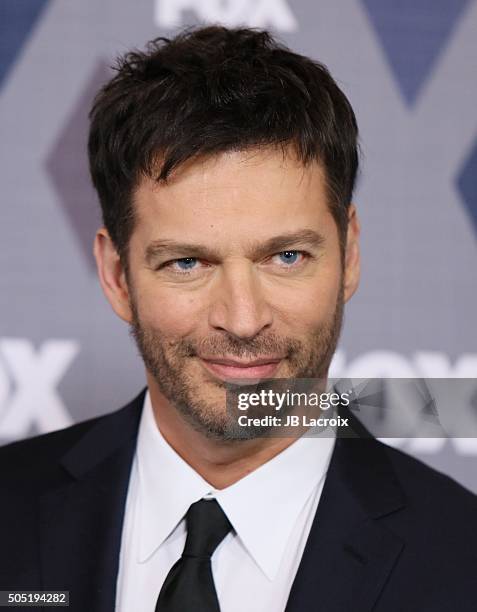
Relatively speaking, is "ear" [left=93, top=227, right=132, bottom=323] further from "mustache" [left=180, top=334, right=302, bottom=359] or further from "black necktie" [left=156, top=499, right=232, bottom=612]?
"black necktie" [left=156, top=499, right=232, bottom=612]

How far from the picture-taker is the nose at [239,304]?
1525 millimetres

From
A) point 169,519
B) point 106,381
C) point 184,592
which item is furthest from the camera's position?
point 106,381

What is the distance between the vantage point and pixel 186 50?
1.79m

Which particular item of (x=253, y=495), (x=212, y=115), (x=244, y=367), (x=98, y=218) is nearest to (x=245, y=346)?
(x=244, y=367)

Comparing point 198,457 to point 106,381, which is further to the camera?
point 106,381

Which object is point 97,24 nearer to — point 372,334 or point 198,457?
point 372,334

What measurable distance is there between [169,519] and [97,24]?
125 cm

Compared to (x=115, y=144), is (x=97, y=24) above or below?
above

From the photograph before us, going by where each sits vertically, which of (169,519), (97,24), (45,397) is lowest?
(169,519)

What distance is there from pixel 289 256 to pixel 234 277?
114mm

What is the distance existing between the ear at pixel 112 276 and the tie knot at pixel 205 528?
1.21 ft

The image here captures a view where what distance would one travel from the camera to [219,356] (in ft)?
5.19

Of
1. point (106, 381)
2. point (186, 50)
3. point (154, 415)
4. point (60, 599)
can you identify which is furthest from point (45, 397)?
point (186, 50)

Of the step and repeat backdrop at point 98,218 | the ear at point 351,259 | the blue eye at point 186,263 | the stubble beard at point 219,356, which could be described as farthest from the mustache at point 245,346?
the step and repeat backdrop at point 98,218
